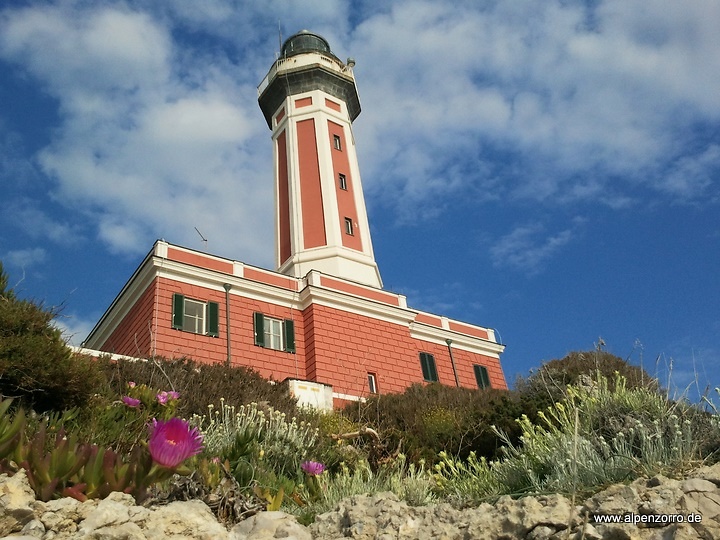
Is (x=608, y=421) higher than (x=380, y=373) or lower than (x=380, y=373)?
lower

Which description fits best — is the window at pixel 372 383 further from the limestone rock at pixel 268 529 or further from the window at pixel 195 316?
the limestone rock at pixel 268 529

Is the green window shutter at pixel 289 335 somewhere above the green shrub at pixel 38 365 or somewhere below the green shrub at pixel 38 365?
above

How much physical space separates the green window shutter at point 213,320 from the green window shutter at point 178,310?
2.65 feet

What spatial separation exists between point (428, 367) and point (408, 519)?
17638 mm

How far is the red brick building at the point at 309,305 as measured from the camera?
17484mm

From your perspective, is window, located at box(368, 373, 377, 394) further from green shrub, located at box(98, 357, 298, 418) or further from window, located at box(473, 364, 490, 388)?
green shrub, located at box(98, 357, 298, 418)

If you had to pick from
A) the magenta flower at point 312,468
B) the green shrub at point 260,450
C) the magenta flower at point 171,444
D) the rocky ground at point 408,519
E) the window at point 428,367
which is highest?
the window at point 428,367

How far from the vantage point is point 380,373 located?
775 inches

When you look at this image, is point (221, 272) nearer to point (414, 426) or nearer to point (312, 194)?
point (312, 194)

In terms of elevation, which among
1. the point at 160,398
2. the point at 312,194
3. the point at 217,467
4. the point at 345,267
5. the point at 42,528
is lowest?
the point at 42,528

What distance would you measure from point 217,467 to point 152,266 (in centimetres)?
1370

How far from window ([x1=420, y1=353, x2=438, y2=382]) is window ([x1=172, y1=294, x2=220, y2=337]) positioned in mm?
7679

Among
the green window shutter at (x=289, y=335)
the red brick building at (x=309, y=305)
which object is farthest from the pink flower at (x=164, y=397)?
the green window shutter at (x=289, y=335)

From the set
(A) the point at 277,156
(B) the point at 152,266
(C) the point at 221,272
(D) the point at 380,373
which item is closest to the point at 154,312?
(B) the point at 152,266
